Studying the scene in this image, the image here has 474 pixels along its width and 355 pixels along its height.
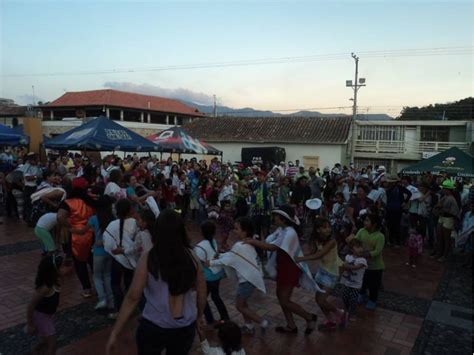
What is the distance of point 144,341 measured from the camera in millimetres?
2346

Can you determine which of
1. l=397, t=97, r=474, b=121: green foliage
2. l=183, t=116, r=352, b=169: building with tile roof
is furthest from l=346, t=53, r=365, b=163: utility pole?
l=397, t=97, r=474, b=121: green foliage

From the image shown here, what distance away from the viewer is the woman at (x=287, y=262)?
4148 mm

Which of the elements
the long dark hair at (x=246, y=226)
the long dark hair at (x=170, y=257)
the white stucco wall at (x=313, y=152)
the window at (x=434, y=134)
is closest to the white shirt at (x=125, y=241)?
the long dark hair at (x=246, y=226)

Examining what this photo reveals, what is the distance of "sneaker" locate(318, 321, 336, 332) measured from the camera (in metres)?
4.56

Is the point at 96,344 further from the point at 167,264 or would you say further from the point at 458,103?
the point at 458,103

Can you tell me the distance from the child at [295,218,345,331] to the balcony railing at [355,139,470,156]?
1148 inches

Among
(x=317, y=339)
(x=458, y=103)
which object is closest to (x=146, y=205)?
(x=317, y=339)

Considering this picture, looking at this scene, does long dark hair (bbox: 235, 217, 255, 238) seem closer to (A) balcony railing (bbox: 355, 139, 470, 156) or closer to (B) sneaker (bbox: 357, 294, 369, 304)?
(B) sneaker (bbox: 357, 294, 369, 304)

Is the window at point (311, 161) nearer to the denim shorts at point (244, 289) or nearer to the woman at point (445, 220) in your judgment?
the woman at point (445, 220)

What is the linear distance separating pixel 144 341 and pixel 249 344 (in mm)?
2108

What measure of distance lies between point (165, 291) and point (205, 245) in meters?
1.92

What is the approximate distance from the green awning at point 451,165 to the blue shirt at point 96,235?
9.92 meters

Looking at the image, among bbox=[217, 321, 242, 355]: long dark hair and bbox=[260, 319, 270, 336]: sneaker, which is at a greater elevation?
bbox=[217, 321, 242, 355]: long dark hair

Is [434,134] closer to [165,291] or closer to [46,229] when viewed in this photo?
[46,229]
